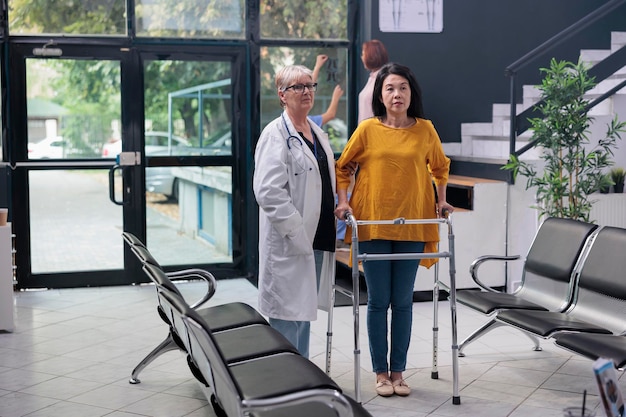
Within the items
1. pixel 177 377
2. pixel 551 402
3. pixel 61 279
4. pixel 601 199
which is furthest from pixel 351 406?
pixel 61 279

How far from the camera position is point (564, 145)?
20.7ft

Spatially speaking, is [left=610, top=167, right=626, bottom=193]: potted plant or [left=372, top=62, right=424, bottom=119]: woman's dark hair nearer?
[left=372, top=62, right=424, bottom=119]: woman's dark hair

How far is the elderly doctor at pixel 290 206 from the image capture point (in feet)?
13.6

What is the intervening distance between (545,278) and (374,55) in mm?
2608

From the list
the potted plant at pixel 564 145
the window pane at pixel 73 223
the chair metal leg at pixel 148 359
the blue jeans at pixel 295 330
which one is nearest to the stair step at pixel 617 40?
the potted plant at pixel 564 145

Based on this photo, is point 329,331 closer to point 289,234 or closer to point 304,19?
point 289,234

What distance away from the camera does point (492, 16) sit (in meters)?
8.01

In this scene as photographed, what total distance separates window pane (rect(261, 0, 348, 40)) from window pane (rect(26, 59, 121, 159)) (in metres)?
1.35

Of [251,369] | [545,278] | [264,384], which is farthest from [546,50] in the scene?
[264,384]

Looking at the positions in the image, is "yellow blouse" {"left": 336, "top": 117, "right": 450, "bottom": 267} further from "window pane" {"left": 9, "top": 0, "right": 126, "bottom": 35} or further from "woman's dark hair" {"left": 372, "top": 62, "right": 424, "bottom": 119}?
"window pane" {"left": 9, "top": 0, "right": 126, "bottom": 35}

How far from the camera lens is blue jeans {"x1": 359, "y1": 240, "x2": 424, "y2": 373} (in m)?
4.42

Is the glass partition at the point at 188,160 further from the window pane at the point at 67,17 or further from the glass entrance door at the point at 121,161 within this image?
the window pane at the point at 67,17

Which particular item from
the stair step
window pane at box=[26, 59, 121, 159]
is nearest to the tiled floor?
window pane at box=[26, 59, 121, 159]

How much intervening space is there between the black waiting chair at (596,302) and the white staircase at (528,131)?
7.43 feet
